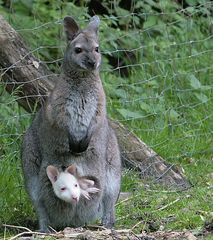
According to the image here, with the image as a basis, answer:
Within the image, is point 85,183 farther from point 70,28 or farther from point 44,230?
point 70,28

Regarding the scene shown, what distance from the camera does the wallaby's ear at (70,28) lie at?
6883 millimetres

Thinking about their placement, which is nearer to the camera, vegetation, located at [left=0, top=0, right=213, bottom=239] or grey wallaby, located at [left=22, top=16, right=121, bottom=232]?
grey wallaby, located at [left=22, top=16, right=121, bottom=232]

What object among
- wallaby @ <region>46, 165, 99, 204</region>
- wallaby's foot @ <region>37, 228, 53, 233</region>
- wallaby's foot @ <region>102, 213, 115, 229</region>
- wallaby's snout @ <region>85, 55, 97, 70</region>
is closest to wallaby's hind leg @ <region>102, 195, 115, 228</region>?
wallaby's foot @ <region>102, 213, 115, 229</region>

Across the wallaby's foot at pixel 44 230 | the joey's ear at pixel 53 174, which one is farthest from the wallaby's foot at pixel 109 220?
the joey's ear at pixel 53 174

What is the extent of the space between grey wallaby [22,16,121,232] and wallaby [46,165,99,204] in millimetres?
79

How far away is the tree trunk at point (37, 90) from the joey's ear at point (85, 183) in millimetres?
1161

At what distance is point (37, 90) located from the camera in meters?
7.75

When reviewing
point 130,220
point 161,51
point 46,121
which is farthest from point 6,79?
point 161,51

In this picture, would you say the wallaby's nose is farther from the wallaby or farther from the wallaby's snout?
the wallaby

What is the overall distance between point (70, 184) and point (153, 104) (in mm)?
2688

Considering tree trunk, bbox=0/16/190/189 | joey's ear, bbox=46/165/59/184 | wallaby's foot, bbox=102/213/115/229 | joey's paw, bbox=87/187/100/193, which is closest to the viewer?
joey's ear, bbox=46/165/59/184

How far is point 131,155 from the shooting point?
828cm

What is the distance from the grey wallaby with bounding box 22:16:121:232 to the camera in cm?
682

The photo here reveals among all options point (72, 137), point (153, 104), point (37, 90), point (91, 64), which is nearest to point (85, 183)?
point (72, 137)
